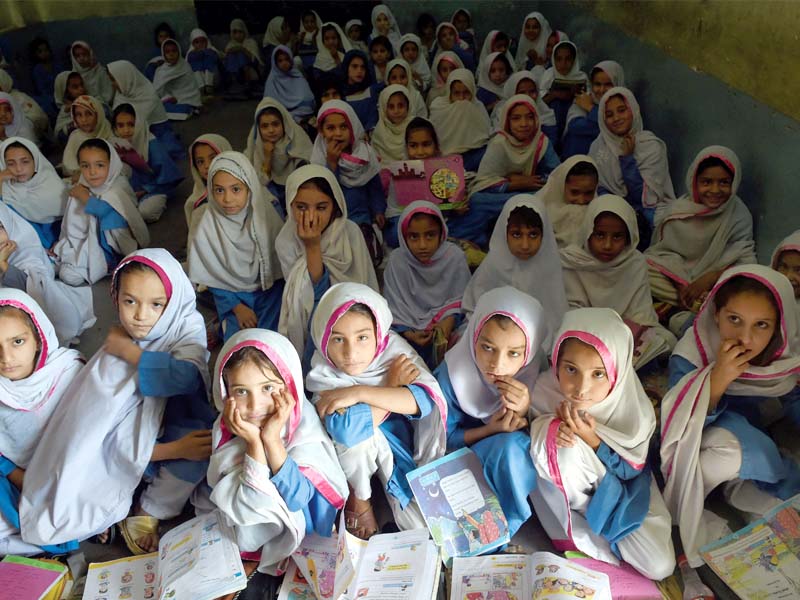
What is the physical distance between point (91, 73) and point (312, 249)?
5.34m

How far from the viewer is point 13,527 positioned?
1.84m

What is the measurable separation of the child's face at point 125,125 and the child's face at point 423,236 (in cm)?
272

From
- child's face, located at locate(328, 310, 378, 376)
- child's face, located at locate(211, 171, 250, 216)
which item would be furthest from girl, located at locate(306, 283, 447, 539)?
child's face, located at locate(211, 171, 250, 216)

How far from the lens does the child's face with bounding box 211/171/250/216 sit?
8.91ft

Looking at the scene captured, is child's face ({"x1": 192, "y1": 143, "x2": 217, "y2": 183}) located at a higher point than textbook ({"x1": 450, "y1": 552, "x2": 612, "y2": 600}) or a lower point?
higher

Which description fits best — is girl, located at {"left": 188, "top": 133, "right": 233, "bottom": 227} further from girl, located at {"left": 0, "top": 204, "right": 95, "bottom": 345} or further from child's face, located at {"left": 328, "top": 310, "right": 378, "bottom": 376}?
child's face, located at {"left": 328, "top": 310, "right": 378, "bottom": 376}

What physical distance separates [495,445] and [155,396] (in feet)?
3.57

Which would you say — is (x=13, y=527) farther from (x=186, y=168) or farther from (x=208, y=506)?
(x=186, y=168)

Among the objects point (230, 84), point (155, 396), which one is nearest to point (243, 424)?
point (155, 396)

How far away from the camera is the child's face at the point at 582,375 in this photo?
1688 mm

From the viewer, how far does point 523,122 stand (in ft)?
12.3

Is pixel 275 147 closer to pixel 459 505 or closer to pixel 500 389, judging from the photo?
pixel 500 389

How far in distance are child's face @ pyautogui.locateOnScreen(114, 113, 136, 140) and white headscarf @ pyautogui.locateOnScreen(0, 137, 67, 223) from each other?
0.98 meters

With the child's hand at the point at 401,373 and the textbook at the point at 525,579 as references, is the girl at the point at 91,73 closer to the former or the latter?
the child's hand at the point at 401,373
